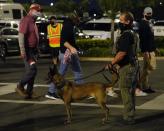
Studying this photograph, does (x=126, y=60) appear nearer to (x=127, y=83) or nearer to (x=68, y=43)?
(x=127, y=83)

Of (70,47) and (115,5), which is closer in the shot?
(70,47)

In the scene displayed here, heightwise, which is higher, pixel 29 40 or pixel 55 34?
pixel 29 40

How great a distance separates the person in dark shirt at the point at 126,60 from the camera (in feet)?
30.8

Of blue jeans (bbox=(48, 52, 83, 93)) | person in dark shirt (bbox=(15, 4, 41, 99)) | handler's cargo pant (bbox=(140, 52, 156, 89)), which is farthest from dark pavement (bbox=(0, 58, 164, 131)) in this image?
person in dark shirt (bbox=(15, 4, 41, 99))

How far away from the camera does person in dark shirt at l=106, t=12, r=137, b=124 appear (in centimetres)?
940

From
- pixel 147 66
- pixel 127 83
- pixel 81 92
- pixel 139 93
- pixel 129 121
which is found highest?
pixel 127 83

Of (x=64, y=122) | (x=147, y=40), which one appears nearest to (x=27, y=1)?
(x=147, y=40)

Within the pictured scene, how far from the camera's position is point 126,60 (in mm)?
9484

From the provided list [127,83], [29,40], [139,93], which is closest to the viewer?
[127,83]

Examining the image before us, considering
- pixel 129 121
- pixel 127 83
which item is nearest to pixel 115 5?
pixel 129 121

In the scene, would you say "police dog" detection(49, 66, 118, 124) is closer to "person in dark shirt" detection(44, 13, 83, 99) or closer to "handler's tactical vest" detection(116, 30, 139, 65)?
"handler's tactical vest" detection(116, 30, 139, 65)

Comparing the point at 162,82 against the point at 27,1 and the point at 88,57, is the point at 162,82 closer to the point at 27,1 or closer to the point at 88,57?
the point at 88,57

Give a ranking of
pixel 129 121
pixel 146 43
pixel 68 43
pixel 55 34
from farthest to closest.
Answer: pixel 55 34 < pixel 146 43 < pixel 68 43 < pixel 129 121

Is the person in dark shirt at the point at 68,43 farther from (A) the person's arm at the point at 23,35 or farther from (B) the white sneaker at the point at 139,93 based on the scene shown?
(B) the white sneaker at the point at 139,93
